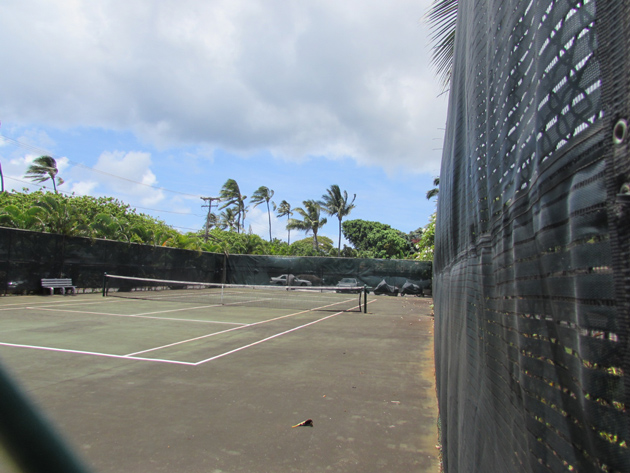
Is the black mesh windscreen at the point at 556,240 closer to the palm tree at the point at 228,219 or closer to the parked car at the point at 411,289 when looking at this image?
the parked car at the point at 411,289

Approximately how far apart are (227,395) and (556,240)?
530 centimetres

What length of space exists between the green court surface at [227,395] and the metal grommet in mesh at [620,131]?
365cm

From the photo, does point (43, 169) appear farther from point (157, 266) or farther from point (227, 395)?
point (227, 395)

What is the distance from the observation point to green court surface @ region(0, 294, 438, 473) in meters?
3.80

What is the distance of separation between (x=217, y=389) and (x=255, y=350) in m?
2.76

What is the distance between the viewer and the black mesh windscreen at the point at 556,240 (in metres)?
0.57

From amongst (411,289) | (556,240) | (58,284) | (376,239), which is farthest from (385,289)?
(376,239)

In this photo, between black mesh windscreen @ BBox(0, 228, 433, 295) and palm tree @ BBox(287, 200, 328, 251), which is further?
palm tree @ BBox(287, 200, 328, 251)

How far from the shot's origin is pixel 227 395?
17.9ft

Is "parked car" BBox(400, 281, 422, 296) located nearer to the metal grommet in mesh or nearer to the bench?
the bench

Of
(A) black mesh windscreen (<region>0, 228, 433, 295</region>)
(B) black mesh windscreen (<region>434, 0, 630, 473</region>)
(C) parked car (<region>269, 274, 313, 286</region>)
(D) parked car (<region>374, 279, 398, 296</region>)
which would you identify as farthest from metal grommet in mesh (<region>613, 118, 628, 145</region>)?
(C) parked car (<region>269, 274, 313, 286</region>)

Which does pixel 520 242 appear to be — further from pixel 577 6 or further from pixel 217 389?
pixel 217 389

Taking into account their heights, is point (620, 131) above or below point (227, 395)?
above

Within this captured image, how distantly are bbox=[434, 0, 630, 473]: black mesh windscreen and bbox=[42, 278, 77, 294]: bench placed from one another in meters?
21.7
